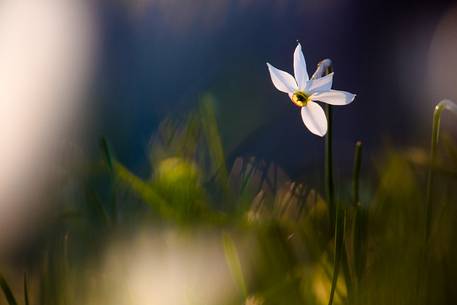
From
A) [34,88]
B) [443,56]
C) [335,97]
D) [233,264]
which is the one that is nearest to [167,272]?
[233,264]

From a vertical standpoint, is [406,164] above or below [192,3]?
below

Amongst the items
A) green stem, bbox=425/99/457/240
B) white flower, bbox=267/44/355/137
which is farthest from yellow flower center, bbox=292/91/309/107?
green stem, bbox=425/99/457/240

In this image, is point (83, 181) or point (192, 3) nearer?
point (83, 181)

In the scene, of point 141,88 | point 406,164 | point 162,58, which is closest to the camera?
point 406,164

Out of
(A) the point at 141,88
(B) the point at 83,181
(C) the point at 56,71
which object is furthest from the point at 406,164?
(A) the point at 141,88

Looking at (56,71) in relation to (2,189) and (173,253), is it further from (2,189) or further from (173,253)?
(173,253)

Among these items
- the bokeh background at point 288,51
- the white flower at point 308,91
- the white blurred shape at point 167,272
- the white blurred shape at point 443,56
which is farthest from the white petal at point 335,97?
the white blurred shape at point 443,56

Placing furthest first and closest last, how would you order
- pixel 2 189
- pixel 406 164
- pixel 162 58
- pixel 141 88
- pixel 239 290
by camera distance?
pixel 162 58 < pixel 141 88 < pixel 2 189 < pixel 406 164 < pixel 239 290
